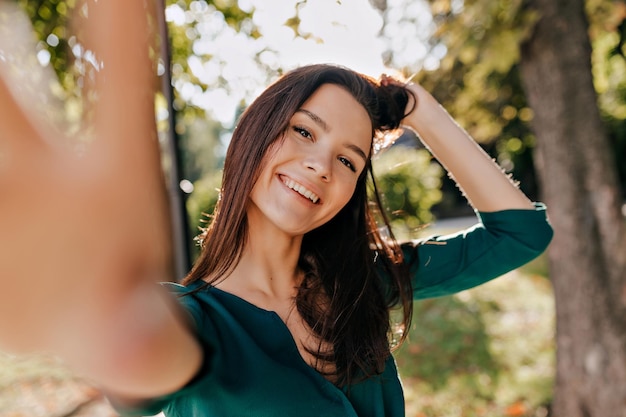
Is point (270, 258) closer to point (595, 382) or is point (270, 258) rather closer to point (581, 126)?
→ point (581, 126)

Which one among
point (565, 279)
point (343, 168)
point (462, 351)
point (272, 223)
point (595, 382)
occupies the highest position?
point (343, 168)

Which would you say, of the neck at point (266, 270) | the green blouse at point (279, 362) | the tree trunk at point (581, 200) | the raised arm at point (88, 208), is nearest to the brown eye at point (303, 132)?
the neck at point (266, 270)

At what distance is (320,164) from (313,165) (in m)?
0.02

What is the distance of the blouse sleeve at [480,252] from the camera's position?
1.97 metres

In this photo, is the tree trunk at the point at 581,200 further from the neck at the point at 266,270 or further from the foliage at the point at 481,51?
the neck at the point at 266,270

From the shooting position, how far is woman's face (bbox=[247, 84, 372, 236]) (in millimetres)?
1528

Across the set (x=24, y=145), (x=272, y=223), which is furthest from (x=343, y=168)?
(x=24, y=145)

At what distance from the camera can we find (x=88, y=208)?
1.40 feet

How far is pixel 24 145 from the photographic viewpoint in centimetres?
39

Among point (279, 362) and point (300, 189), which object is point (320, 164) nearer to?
point (300, 189)

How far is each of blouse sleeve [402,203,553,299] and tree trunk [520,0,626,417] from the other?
200cm

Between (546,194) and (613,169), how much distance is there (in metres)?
0.43

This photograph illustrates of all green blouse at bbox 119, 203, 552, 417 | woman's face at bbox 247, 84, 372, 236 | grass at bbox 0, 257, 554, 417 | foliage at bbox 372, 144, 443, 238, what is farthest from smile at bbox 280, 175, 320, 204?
foliage at bbox 372, 144, 443, 238

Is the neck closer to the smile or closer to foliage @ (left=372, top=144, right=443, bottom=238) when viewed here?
the smile
